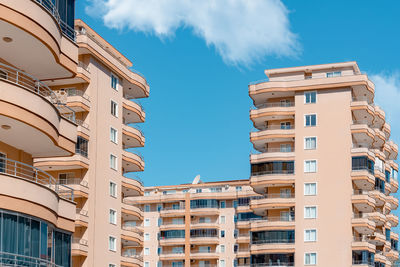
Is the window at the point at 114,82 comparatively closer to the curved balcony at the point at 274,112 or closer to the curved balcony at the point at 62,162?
the curved balcony at the point at 62,162

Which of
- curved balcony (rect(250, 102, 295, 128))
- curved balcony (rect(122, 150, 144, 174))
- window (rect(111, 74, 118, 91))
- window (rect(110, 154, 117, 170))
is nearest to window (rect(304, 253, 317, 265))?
curved balcony (rect(250, 102, 295, 128))

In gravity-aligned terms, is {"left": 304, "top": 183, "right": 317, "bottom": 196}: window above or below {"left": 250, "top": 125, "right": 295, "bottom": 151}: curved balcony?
below

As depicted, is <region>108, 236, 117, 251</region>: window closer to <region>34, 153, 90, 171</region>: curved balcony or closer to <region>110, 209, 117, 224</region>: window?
<region>110, 209, 117, 224</region>: window

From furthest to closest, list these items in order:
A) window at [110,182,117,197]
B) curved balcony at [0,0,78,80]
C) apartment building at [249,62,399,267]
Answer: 1. apartment building at [249,62,399,267]
2. window at [110,182,117,197]
3. curved balcony at [0,0,78,80]

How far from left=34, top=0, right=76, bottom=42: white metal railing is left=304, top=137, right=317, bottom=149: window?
57718mm

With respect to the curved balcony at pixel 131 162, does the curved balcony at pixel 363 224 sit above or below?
below

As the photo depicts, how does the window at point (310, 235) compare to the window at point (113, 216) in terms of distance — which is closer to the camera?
the window at point (113, 216)

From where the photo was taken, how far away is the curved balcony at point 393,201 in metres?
110

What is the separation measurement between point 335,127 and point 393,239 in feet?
96.3

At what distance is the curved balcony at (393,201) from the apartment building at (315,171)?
555 inches

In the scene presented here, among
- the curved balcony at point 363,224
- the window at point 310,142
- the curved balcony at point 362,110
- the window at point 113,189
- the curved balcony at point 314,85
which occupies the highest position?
the curved balcony at point 314,85

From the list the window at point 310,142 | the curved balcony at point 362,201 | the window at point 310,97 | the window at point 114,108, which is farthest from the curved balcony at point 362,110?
the window at point 114,108

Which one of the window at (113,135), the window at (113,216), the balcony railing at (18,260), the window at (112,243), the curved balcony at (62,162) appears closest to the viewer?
the balcony railing at (18,260)

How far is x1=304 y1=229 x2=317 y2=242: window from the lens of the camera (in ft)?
295
